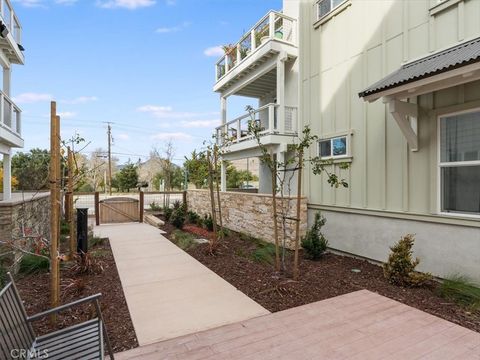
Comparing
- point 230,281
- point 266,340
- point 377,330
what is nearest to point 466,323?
point 377,330

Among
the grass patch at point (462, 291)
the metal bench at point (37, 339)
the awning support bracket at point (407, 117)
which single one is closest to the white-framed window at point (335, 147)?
the awning support bracket at point (407, 117)

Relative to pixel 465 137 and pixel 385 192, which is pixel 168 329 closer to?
pixel 385 192

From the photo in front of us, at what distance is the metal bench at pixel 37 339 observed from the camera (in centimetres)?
218

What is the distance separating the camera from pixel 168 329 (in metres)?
3.58

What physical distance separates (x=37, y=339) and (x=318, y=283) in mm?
4185

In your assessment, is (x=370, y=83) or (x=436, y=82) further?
(x=370, y=83)

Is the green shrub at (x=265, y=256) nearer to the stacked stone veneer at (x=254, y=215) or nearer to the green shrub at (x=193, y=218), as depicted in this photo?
the stacked stone veneer at (x=254, y=215)

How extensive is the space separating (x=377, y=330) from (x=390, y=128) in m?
4.16

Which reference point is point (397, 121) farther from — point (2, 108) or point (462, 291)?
point (2, 108)

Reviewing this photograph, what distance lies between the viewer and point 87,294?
182 inches

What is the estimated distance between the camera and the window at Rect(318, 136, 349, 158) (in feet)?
23.3

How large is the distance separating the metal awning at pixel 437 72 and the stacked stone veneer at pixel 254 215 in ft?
12.8

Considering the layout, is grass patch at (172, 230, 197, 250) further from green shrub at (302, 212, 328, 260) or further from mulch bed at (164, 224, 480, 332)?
green shrub at (302, 212, 328, 260)

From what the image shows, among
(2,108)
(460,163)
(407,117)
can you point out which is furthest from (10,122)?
(460,163)
